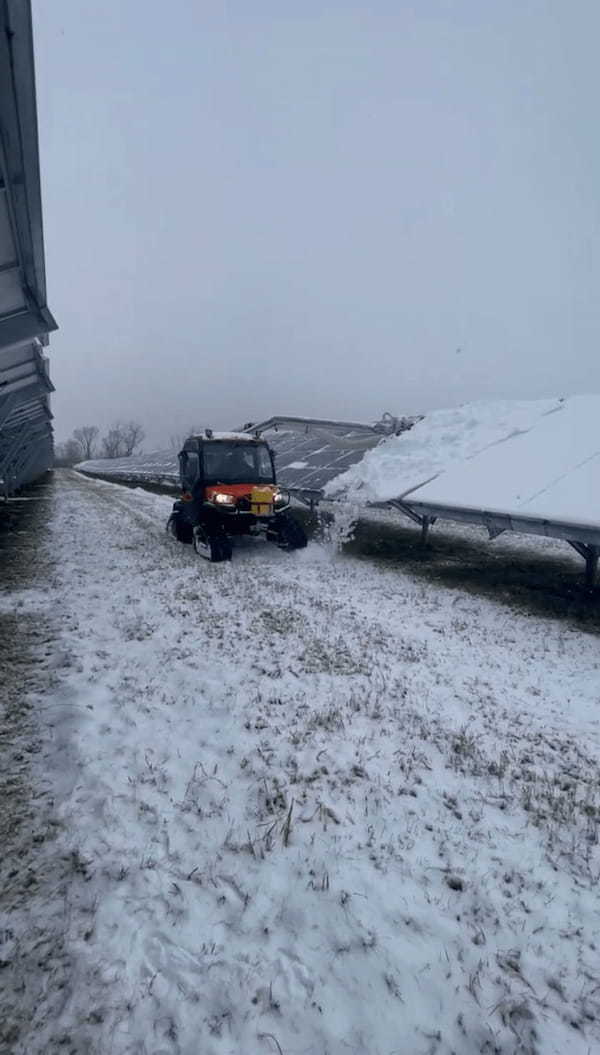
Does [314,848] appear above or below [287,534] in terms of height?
above

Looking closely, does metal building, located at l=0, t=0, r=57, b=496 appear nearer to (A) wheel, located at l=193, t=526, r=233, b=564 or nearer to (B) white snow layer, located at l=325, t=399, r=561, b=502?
(A) wheel, located at l=193, t=526, r=233, b=564

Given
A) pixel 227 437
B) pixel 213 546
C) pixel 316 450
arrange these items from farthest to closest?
1. pixel 316 450
2. pixel 227 437
3. pixel 213 546

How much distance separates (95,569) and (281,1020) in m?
10.2

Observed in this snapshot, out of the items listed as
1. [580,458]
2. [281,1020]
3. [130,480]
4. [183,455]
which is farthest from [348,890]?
[130,480]

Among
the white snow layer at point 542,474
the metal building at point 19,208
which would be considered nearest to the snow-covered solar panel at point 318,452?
the white snow layer at point 542,474

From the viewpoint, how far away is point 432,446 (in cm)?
1602

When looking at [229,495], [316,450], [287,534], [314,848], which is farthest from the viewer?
[316,450]

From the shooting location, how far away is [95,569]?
1149cm

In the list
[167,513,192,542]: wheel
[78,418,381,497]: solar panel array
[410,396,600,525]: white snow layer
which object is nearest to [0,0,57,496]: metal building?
[167,513,192,542]: wheel

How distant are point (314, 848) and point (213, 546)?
9.56 metres

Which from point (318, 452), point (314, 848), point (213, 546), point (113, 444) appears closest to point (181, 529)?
point (213, 546)

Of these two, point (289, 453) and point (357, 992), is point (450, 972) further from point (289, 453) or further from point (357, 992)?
point (289, 453)

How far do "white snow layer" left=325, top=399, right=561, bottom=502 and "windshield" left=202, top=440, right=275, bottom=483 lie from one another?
255cm

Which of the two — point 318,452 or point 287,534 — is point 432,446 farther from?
point 318,452
